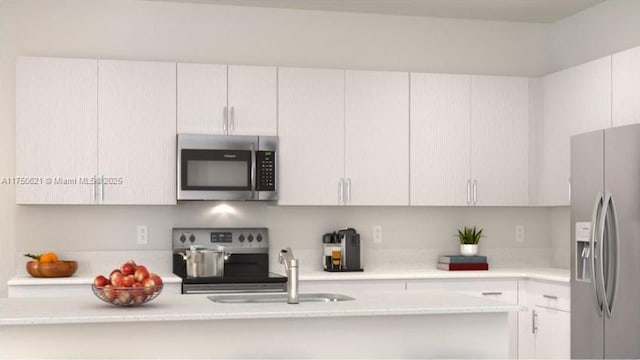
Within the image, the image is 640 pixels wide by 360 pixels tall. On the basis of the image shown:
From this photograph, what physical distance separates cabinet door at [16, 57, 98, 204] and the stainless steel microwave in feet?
1.94

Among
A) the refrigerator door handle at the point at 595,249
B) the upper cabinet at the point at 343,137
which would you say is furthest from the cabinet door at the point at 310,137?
the refrigerator door handle at the point at 595,249

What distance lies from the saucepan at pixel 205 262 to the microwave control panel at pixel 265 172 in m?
0.54

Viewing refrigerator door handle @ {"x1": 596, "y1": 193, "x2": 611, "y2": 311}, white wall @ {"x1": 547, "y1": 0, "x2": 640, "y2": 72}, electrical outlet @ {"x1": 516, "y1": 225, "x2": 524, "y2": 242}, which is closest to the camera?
refrigerator door handle @ {"x1": 596, "y1": 193, "x2": 611, "y2": 311}

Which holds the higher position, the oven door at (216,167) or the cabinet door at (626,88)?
the cabinet door at (626,88)

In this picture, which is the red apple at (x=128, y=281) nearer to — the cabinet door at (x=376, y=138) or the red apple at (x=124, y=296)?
the red apple at (x=124, y=296)

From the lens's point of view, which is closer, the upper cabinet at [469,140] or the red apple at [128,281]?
the red apple at [128,281]

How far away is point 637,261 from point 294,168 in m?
2.20

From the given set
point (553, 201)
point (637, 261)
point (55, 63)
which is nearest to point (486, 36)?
point (553, 201)

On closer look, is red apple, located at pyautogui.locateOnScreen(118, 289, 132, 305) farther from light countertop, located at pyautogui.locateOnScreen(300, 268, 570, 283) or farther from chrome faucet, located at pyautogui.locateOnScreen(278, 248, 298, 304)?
light countertop, located at pyautogui.locateOnScreen(300, 268, 570, 283)

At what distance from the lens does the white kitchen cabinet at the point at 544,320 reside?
5207 millimetres

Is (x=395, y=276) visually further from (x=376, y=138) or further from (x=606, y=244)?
(x=606, y=244)

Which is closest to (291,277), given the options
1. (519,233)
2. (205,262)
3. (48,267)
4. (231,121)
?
(205,262)

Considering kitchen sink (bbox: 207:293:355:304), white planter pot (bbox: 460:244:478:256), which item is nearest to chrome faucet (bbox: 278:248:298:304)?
kitchen sink (bbox: 207:293:355:304)

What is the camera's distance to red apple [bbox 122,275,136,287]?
3436mm
